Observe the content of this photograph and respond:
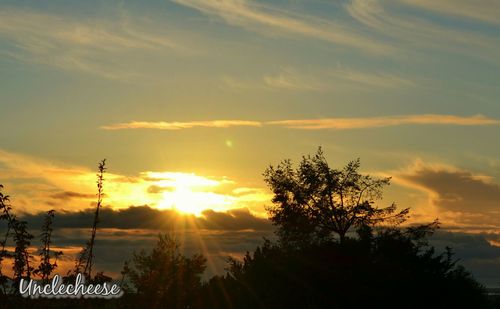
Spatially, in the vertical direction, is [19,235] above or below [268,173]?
below

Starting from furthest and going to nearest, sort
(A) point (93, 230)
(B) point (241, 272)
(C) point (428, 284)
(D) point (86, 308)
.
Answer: (B) point (241, 272), (C) point (428, 284), (D) point (86, 308), (A) point (93, 230)

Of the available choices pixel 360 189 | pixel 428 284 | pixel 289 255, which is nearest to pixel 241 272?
pixel 289 255

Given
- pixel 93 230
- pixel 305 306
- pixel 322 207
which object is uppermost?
pixel 322 207

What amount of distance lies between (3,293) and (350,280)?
28372 mm

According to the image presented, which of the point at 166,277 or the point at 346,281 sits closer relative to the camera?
the point at 166,277

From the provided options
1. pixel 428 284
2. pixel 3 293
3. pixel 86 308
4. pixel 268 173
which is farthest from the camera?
pixel 268 173

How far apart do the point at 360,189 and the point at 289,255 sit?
41224mm

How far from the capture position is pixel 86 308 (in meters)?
16.3

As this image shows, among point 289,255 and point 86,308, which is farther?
point 289,255

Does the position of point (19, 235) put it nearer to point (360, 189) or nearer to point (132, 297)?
point (132, 297)

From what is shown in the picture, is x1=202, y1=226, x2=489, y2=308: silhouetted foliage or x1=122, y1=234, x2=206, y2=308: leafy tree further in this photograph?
x1=202, y1=226, x2=489, y2=308: silhouetted foliage

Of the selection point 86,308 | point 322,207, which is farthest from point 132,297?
point 322,207

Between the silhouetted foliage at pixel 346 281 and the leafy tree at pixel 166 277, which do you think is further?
the silhouetted foliage at pixel 346 281

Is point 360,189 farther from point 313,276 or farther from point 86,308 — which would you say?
point 86,308
